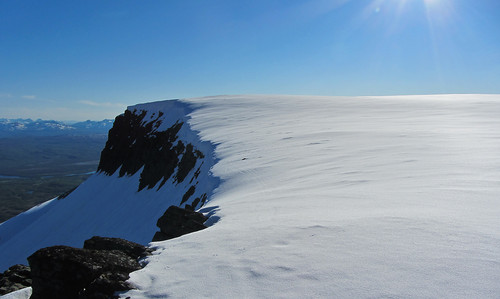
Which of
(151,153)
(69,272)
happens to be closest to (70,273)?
(69,272)

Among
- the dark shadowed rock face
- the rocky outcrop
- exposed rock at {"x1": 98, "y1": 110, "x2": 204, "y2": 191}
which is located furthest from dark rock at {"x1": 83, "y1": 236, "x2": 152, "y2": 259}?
exposed rock at {"x1": 98, "y1": 110, "x2": 204, "y2": 191}

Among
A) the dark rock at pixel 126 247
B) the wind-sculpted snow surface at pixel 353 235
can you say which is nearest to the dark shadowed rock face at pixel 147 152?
the wind-sculpted snow surface at pixel 353 235

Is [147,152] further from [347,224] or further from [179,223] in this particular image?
[347,224]

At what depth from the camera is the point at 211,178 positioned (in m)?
11.8

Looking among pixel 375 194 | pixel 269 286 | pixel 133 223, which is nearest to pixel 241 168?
pixel 375 194

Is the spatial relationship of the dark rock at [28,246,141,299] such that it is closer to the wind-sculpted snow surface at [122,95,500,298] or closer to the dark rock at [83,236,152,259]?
the wind-sculpted snow surface at [122,95,500,298]

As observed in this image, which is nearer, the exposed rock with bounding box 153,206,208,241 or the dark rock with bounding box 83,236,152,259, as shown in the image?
the dark rock with bounding box 83,236,152,259

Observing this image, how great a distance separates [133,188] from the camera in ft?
88.0

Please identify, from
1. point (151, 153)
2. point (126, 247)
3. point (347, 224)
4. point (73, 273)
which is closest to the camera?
point (73, 273)

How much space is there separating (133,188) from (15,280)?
2153cm

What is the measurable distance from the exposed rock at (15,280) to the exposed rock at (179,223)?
116 inches

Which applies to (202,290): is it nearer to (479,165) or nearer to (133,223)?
(479,165)

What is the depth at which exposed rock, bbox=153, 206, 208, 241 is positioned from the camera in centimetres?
704

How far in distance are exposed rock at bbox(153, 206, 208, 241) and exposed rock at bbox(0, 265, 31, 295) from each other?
2.94 metres
